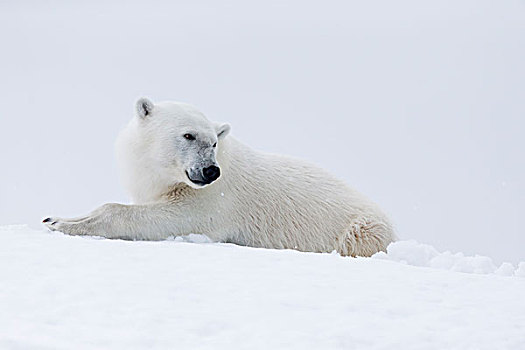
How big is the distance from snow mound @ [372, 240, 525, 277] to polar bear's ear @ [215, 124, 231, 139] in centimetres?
149

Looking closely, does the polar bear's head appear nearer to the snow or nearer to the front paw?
the front paw

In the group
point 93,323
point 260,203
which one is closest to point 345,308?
point 93,323

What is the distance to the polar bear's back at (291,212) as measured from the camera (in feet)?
18.4

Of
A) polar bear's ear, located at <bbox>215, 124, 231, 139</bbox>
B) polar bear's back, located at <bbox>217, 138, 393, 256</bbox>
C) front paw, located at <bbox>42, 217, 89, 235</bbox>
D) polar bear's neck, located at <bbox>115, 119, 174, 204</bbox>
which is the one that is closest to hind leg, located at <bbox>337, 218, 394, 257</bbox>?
polar bear's back, located at <bbox>217, 138, 393, 256</bbox>

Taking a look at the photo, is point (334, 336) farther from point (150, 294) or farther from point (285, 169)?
point (285, 169)

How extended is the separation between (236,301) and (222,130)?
104 inches

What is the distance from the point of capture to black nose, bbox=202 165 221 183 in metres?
5.08

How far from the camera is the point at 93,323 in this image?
109 inches

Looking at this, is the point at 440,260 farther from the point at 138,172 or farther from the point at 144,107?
the point at 144,107

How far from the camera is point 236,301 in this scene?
307cm

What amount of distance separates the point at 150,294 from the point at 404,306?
1.05m

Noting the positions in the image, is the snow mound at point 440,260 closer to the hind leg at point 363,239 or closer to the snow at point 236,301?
the hind leg at point 363,239

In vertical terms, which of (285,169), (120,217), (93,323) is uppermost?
(285,169)

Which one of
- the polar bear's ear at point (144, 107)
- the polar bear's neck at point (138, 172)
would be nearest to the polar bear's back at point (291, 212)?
the polar bear's neck at point (138, 172)
